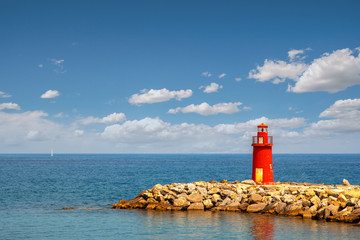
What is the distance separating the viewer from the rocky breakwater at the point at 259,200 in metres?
21.9

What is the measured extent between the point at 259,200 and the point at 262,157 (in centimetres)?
486

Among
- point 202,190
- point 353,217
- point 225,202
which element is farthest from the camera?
point 202,190

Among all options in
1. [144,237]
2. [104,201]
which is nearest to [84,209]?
[104,201]

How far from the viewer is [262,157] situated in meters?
28.8

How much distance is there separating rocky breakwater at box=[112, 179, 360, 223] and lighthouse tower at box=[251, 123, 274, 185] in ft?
2.98

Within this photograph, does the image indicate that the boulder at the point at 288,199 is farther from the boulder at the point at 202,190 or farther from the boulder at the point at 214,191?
the boulder at the point at 202,190

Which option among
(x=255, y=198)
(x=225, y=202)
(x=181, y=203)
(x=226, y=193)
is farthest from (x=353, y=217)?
(x=181, y=203)

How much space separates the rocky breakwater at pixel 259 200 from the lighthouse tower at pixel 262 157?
91 cm

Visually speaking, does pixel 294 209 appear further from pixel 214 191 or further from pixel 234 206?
pixel 214 191

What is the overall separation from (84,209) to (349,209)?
1809cm

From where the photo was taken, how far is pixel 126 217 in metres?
24.2

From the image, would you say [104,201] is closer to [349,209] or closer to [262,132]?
[262,132]

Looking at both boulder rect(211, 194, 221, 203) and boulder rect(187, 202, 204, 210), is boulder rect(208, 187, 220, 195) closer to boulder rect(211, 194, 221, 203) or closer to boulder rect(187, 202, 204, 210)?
boulder rect(211, 194, 221, 203)

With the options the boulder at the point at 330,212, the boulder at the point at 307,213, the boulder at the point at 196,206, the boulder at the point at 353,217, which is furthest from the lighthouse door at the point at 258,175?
the boulder at the point at 353,217
